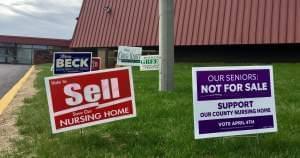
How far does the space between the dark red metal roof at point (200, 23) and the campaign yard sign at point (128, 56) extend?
24.4 feet

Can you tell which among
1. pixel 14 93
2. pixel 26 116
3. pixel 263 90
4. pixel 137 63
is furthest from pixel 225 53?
pixel 263 90

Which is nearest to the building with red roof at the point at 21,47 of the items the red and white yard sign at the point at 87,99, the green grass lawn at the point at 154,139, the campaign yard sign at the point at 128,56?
the campaign yard sign at the point at 128,56

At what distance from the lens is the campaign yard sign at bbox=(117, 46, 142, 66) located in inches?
779

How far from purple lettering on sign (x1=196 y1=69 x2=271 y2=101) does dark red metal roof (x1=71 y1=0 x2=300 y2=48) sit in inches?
732

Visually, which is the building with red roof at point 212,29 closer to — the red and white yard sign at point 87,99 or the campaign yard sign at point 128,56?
the campaign yard sign at point 128,56

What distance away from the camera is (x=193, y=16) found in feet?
93.1

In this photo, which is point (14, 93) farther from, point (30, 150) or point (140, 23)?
point (140, 23)

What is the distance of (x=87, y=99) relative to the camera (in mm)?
6848

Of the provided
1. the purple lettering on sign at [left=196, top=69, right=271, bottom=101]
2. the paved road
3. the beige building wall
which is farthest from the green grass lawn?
the beige building wall

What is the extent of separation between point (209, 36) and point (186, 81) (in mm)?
11986

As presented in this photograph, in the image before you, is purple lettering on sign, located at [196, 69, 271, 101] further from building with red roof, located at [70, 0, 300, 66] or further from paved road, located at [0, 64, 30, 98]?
building with red roof, located at [70, 0, 300, 66]

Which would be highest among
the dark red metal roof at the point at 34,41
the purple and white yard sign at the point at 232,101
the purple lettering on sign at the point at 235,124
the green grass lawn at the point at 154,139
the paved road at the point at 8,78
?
the dark red metal roof at the point at 34,41

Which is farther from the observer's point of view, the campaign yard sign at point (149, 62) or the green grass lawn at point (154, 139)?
the campaign yard sign at point (149, 62)

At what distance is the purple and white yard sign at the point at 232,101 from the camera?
20.6 feet
